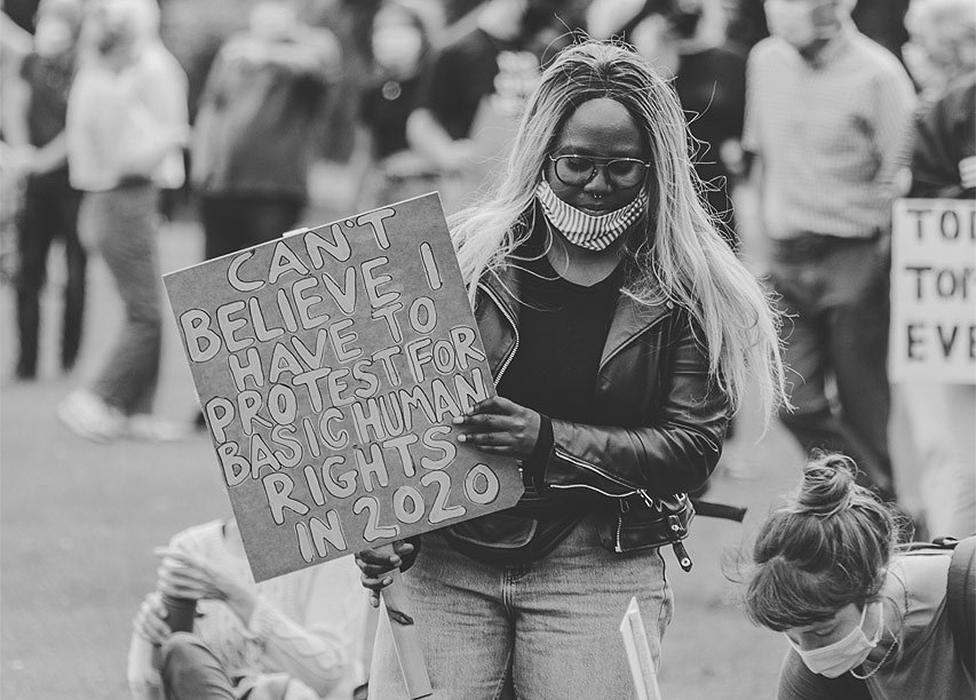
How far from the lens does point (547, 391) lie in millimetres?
3498

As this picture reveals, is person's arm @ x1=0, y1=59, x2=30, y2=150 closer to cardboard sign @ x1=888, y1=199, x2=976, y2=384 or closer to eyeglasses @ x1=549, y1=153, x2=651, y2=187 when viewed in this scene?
cardboard sign @ x1=888, y1=199, x2=976, y2=384

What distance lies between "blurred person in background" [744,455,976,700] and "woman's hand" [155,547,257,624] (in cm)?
143

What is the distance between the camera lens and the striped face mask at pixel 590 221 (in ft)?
11.5

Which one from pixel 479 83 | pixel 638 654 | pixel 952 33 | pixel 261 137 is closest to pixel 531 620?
pixel 638 654

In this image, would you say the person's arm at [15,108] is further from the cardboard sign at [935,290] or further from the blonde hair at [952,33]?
the cardboard sign at [935,290]

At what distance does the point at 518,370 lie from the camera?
352cm

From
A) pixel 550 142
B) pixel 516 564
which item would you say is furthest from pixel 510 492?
pixel 550 142

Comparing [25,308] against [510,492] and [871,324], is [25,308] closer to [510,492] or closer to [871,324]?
[871,324]

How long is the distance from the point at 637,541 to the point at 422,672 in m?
0.44

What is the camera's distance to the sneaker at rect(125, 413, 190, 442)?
33.2 feet

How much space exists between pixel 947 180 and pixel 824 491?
3574mm

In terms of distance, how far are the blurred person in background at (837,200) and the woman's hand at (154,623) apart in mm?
3373

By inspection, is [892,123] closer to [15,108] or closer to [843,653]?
[843,653]

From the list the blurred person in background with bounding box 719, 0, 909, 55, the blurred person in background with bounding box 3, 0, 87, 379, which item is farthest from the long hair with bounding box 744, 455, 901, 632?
the blurred person in background with bounding box 719, 0, 909, 55
